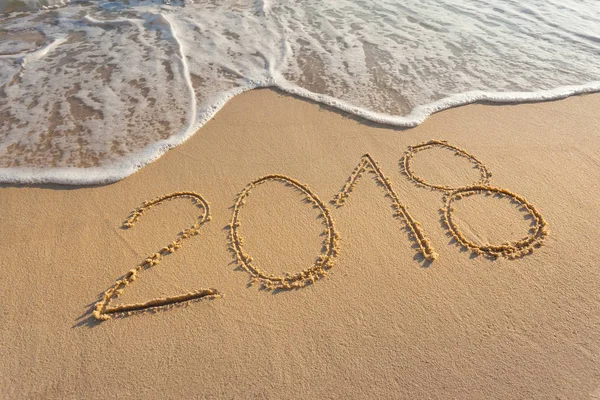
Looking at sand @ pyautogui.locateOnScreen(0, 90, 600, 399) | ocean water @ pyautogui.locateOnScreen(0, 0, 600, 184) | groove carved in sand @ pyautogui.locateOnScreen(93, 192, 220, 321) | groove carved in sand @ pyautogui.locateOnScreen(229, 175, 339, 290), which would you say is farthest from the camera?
ocean water @ pyautogui.locateOnScreen(0, 0, 600, 184)

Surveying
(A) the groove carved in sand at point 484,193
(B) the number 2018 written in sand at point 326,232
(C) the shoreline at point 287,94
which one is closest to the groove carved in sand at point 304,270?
(B) the number 2018 written in sand at point 326,232

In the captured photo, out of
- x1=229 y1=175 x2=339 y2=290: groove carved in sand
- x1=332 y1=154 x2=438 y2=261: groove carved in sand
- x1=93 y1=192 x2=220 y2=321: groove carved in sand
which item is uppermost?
x1=332 y1=154 x2=438 y2=261: groove carved in sand

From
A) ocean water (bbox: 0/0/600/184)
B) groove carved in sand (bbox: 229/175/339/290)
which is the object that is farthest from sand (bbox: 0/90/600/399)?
ocean water (bbox: 0/0/600/184)

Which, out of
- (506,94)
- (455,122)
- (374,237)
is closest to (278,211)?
(374,237)

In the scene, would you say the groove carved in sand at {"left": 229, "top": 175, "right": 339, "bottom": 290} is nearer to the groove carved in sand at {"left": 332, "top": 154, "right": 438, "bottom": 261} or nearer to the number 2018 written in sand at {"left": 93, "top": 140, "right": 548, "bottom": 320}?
the number 2018 written in sand at {"left": 93, "top": 140, "right": 548, "bottom": 320}

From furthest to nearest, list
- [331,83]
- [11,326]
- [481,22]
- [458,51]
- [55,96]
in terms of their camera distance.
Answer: [481,22], [458,51], [331,83], [55,96], [11,326]

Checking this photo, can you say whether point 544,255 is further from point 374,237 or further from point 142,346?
point 142,346

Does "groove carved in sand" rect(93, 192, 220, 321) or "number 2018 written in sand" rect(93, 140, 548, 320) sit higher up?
"number 2018 written in sand" rect(93, 140, 548, 320)

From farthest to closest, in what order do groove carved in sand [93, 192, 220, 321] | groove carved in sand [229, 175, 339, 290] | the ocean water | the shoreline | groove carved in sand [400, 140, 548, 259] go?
1. the ocean water
2. the shoreline
3. groove carved in sand [400, 140, 548, 259]
4. groove carved in sand [229, 175, 339, 290]
5. groove carved in sand [93, 192, 220, 321]
